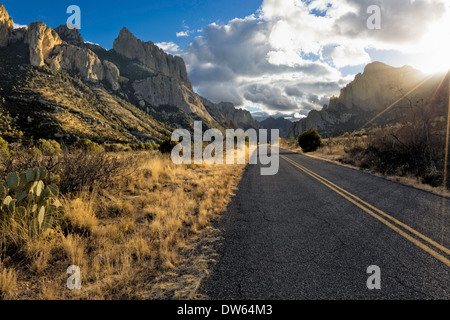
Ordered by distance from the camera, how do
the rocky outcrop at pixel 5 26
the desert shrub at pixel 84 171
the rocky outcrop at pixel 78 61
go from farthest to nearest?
1. the rocky outcrop at pixel 78 61
2. the rocky outcrop at pixel 5 26
3. the desert shrub at pixel 84 171

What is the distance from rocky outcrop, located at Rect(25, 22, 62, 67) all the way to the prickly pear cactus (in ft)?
393

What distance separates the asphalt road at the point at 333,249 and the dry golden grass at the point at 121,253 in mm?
486

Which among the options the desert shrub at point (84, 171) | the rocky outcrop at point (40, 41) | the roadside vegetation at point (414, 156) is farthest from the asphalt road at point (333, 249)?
the rocky outcrop at point (40, 41)

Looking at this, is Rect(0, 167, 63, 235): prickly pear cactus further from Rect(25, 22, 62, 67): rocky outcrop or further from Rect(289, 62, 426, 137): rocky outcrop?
Rect(289, 62, 426, 137): rocky outcrop

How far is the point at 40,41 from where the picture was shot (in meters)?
107

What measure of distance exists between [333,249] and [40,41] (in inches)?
6119

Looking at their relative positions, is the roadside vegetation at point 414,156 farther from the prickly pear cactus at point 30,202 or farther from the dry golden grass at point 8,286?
the prickly pear cactus at point 30,202

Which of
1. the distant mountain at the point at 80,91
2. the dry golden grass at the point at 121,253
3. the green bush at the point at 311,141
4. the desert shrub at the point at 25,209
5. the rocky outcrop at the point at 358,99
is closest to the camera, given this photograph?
the dry golden grass at the point at 121,253

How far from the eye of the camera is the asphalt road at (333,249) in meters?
2.61

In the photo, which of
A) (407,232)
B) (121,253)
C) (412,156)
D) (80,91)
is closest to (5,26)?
(80,91)

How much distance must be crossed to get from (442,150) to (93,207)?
16.3 m

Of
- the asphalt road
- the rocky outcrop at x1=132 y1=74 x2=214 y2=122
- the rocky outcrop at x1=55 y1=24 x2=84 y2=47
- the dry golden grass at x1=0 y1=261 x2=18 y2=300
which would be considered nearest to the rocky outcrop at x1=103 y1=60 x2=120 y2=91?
the rocky outcrop at x1=132 y1=74 x2=214 y2=122

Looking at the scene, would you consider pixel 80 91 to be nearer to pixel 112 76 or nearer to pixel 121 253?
pixel 112 76
